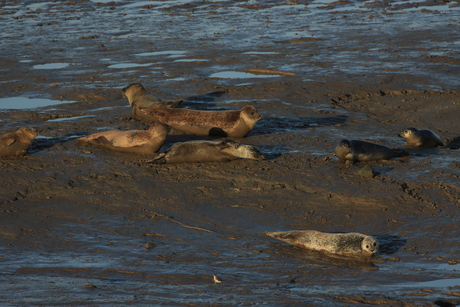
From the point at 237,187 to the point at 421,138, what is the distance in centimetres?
268

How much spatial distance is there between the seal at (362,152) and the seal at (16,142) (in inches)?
149

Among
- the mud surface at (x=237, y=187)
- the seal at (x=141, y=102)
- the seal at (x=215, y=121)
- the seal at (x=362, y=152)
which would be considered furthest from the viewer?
the seal at (x=141, y=102)

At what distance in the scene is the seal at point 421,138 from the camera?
7.80 meters

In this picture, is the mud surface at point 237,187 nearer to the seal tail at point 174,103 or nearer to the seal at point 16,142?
the seal at point 16,142

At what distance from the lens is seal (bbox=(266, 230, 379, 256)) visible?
5.11 metres

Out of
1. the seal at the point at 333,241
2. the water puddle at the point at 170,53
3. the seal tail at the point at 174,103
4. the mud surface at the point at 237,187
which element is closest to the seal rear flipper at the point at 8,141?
the mud surface at the point at 237,187

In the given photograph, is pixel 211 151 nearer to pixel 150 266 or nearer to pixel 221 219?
pixel 221 219

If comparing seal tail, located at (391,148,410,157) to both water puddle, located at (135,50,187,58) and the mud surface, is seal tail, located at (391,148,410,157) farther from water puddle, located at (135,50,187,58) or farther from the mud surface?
water puddle, located at (135,50,187,58)

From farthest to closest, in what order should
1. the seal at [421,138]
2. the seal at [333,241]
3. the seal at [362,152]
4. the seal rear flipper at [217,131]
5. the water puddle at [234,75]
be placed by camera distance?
1. the water puddle at [234,75]
2. the seal rear flipper at [217,131]
3. the seal at [421,138]
4. the seal at [362,152]
5. the seal at [333,241]

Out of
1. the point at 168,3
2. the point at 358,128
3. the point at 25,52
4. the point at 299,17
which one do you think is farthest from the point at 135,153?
the point at 168,3

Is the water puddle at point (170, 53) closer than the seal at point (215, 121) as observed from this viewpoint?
No

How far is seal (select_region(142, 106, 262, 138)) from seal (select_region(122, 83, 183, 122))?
1.65ft

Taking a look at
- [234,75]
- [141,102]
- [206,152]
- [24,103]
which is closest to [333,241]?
[206,152]

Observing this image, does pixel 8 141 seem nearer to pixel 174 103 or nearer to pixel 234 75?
pixel 174 103
